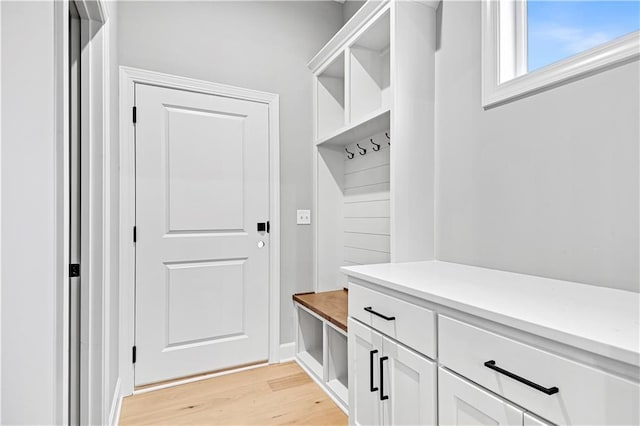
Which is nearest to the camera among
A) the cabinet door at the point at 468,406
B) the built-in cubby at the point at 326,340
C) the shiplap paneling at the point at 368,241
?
the cabinet door at the point at 468,406

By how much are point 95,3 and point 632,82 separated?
1.94 meters

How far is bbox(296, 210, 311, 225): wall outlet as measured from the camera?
105 inches

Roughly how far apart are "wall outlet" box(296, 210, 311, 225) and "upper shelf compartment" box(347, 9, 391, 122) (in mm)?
825

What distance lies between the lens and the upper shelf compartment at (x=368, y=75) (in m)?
2.19

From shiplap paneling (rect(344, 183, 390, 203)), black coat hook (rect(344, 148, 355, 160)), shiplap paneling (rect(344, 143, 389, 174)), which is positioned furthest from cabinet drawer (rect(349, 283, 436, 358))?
black coat hook (rect(344, 148, 355, 160))

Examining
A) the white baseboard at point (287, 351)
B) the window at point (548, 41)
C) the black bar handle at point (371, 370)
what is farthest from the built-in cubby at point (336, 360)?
the window at point (548, 41)

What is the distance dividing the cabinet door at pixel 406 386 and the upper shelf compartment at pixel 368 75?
1413 mm

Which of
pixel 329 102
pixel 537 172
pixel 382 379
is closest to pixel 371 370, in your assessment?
pixel 382 379

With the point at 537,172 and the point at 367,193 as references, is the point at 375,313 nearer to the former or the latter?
the point at 537,172

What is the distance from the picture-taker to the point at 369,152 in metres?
2.43

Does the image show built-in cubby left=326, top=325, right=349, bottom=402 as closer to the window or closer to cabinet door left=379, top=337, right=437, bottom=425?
cabinet door left=379, top=337, right=437, bottom=425

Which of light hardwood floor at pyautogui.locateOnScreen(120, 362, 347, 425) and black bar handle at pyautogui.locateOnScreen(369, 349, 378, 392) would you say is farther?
light hardwood floor at pyautogui.locateOnScreen(120, 362, 347, 425)

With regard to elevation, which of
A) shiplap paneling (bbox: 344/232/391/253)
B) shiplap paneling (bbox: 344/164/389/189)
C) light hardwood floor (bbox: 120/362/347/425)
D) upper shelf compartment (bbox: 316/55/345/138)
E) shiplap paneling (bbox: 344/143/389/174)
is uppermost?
upper shelf compartment (bbox: 316/55/345/138)

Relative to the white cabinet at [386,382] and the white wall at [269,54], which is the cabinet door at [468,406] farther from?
the white wall at [269,54]
